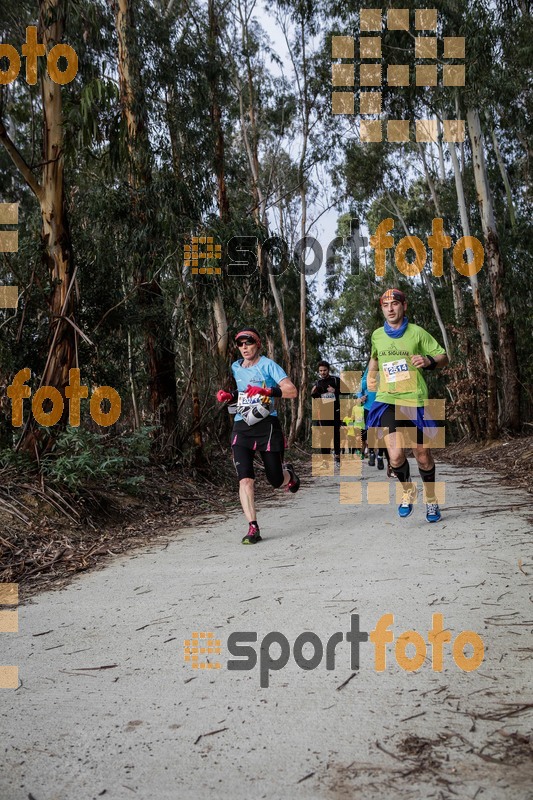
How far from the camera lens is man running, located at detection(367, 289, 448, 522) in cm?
695

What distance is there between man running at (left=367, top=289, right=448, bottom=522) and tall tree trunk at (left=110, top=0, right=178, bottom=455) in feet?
14.7

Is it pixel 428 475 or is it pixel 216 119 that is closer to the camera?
pixel 428 475

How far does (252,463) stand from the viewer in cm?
690

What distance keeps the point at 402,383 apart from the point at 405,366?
16cm

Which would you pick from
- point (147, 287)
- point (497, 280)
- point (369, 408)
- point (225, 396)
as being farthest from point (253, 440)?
point (497, 280)

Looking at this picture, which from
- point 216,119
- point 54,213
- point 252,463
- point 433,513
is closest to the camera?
point 433,513

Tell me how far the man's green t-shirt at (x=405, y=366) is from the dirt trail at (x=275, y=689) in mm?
1645

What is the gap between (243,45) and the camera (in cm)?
2197

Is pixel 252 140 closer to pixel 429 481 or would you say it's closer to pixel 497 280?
pixel 497 280

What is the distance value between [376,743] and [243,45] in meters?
22.4

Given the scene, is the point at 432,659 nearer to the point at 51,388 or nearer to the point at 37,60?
the point at 51,388

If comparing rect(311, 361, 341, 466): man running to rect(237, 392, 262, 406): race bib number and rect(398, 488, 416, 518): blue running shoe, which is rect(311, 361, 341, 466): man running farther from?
rect(237, 392, 262, 406): race bib number

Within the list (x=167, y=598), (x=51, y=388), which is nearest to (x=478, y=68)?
(x=51, y=388)

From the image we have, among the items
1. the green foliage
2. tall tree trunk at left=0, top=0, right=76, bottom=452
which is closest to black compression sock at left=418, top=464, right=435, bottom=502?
the green foliage
